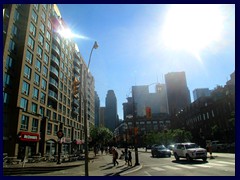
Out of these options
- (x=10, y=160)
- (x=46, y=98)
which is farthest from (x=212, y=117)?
(x=10, y=160)

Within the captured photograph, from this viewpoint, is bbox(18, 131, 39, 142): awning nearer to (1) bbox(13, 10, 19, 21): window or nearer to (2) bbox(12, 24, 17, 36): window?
(2) bbox(12, 24, 17, 36): window

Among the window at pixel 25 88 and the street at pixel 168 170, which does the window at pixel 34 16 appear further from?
the street at pixel 168 170

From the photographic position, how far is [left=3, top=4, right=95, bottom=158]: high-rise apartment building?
1355 inches

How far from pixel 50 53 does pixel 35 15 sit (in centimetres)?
943

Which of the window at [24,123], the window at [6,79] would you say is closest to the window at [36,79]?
the window at [6,79]

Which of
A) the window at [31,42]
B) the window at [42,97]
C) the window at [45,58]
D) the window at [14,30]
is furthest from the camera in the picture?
the window at [45,58]

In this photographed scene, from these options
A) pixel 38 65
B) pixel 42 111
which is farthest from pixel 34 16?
pixel 42 111

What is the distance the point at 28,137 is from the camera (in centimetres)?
3606

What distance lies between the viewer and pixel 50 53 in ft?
167

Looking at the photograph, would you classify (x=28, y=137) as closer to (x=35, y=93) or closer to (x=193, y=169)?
(x=35, y=93)

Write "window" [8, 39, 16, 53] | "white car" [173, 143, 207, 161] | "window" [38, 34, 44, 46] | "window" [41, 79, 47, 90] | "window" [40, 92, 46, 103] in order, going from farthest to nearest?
"window" [41, 79, 47, 90] → "window" [38, 34, 44, 46] → "window" [40, 92, 46, 103] → "window" [8, 39, 16, 53] → "white car" [173, 143, 207, 161]

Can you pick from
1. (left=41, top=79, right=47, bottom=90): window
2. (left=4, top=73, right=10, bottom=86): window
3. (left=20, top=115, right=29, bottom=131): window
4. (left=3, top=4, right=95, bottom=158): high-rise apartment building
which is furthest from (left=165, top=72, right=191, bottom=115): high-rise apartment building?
(left=4, top=73, right=10, bottom=86): window

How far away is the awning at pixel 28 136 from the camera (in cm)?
3397

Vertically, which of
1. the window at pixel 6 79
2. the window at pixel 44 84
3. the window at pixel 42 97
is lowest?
the window at pixel 42 97
